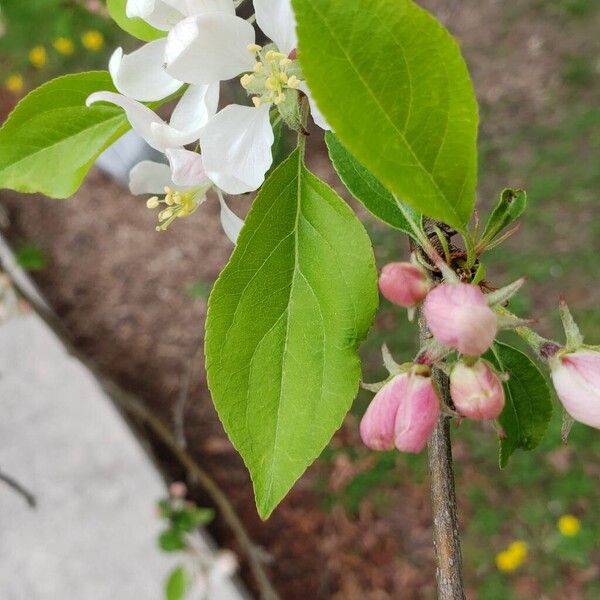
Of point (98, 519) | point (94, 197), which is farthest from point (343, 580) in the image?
point (94, 197)

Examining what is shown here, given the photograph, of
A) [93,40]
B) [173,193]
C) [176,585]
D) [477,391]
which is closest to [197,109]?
[173,193]

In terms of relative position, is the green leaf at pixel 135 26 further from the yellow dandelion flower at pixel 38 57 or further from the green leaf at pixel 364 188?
the yellow dandelion flower at pixel 38 57

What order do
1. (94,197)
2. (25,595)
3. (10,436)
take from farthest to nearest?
1. (94,197)
2. (10,436)
3. (25,595)

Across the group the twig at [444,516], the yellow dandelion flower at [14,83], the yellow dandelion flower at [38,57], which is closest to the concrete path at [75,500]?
the yellow dandelion flower at [14,83]

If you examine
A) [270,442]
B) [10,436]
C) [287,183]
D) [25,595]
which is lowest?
[25,595]

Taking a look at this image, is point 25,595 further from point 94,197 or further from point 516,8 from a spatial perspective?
point 516,8

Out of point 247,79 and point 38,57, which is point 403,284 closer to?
point 247,79
